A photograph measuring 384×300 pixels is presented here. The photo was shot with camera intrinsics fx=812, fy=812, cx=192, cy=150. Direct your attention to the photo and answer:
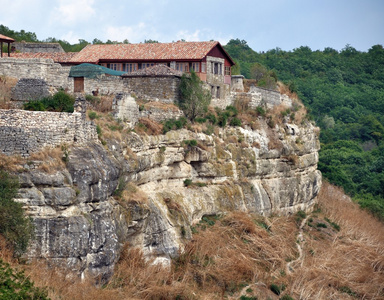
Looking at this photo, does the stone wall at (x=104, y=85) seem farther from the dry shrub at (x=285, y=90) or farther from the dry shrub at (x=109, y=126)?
the dry shrub at (x=285, y=90)

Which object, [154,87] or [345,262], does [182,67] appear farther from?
[345,262]

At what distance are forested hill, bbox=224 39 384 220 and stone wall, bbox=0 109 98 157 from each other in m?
28.8

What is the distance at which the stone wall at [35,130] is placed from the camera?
26125 millimetres

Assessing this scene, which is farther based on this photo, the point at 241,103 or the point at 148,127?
the point at 241,103

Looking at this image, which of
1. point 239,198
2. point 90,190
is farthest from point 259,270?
point 90,190

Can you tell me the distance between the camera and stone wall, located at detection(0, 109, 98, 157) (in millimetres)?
26125

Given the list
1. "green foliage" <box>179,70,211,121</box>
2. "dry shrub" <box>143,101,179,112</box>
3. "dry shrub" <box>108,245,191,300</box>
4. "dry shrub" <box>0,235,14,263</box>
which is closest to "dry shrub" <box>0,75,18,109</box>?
"dry shrub" <box>143,101,179,112</box>

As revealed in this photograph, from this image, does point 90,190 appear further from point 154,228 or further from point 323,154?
Result: point 323,154

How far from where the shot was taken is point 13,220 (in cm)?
2461

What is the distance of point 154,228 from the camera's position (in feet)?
104

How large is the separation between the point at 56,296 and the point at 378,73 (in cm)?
8302

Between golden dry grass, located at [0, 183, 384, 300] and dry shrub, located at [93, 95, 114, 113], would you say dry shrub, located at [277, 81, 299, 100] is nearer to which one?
golden dry grass, located at [0, 183, 384, 300]

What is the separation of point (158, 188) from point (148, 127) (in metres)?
2.65

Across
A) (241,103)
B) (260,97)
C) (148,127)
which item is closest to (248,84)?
(260,97)
